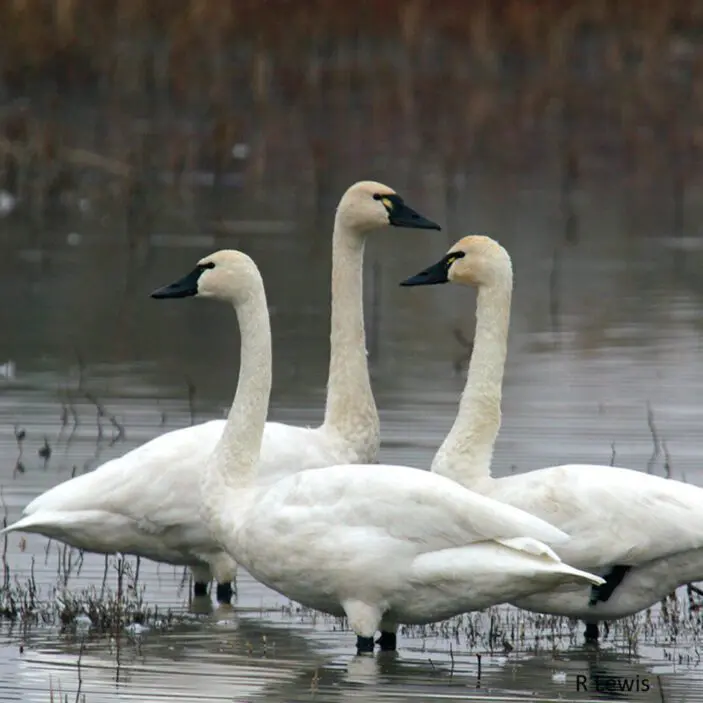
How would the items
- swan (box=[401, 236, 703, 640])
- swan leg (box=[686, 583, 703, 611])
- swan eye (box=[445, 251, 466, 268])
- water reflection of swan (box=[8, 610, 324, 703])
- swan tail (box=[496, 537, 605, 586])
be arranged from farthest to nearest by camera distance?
swan eye (box=[445, 251, 466, 268]), swan leg (box=[686, 583, 703, 611]), swan (box=[401, 236, 703, 640]), swan tail (box=[496, 537, 605, 586]), water reflection of swan (box=[8, 610, 324, 703])

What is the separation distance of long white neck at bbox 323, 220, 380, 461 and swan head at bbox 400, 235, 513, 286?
70cm

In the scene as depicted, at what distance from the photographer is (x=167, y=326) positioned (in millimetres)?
16656

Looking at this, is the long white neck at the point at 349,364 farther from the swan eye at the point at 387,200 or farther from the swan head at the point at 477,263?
the swan head at the point at 477,263

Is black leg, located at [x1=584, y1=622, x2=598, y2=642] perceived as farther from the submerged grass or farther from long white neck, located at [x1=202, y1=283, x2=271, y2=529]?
the submerged grass

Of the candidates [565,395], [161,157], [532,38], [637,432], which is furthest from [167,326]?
[532,38]

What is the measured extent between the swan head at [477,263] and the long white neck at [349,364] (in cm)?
70

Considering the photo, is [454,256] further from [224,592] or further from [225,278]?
[224,592]

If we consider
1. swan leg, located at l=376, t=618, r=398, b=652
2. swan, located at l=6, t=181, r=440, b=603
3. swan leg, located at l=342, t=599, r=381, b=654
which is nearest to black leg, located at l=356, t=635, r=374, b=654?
swan leg, located at l=342, t=599, r=381, b=654

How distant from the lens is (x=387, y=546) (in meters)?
8.10

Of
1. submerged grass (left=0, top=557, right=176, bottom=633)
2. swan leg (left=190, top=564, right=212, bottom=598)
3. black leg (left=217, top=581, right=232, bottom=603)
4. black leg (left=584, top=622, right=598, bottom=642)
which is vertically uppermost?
swan leg (left=190, top=564, right=212, bottom=598)

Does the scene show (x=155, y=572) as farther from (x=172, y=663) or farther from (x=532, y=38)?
(x=532, y=38)

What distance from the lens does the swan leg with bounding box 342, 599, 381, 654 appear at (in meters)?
8.20

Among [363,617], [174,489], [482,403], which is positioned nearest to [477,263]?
[482,403]

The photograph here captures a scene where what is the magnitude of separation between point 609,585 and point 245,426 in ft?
5.10
